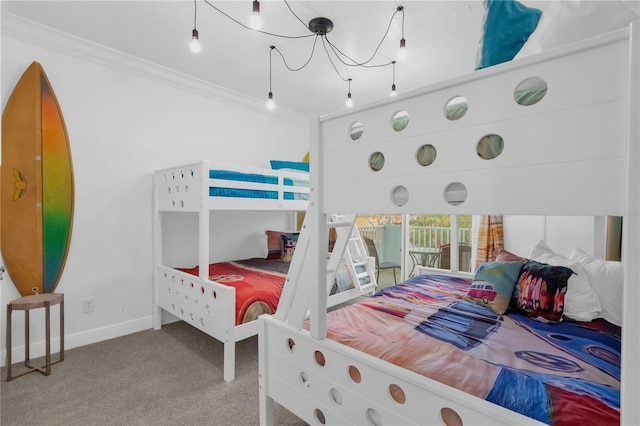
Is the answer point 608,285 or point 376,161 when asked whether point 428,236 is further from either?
point 376,161

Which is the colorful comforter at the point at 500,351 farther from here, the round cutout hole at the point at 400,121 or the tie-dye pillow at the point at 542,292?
the round cutout hole at the point at 400,121

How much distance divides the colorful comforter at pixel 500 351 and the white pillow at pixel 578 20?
1.05 m

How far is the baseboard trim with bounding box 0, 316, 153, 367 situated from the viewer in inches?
88.7

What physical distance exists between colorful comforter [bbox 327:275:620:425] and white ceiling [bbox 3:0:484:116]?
195cm

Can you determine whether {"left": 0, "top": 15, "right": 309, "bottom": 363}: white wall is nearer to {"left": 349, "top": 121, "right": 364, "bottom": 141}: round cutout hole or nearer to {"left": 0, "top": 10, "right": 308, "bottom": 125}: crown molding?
{"left": 0, "top": 10, "right": 308, "bottom": 125}: crown molding

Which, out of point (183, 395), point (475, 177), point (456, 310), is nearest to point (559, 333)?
point (456, 310)

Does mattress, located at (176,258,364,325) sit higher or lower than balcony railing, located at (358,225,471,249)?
lower

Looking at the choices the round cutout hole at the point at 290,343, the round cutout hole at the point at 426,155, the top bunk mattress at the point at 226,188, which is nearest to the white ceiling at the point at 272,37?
the top bunk mattress at the point at 226,188

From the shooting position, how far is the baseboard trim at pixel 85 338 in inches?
88.7

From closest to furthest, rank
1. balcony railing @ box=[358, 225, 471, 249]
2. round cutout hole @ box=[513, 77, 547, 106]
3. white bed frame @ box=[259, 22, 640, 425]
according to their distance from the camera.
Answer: white bed frame @ box=[259, 22, 640, 425] < round cutout hole @ box=[513, 77, 547, 106] < balcony railing @ box=[358, 225, 471, 249]

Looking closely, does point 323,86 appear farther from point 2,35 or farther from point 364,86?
point 2,35

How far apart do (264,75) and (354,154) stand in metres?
2.37

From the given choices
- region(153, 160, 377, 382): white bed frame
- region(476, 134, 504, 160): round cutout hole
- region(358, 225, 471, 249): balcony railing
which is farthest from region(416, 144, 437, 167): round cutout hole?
region(358, 225, 471, 249): balcony railing

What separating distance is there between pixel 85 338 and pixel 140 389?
1032mm
